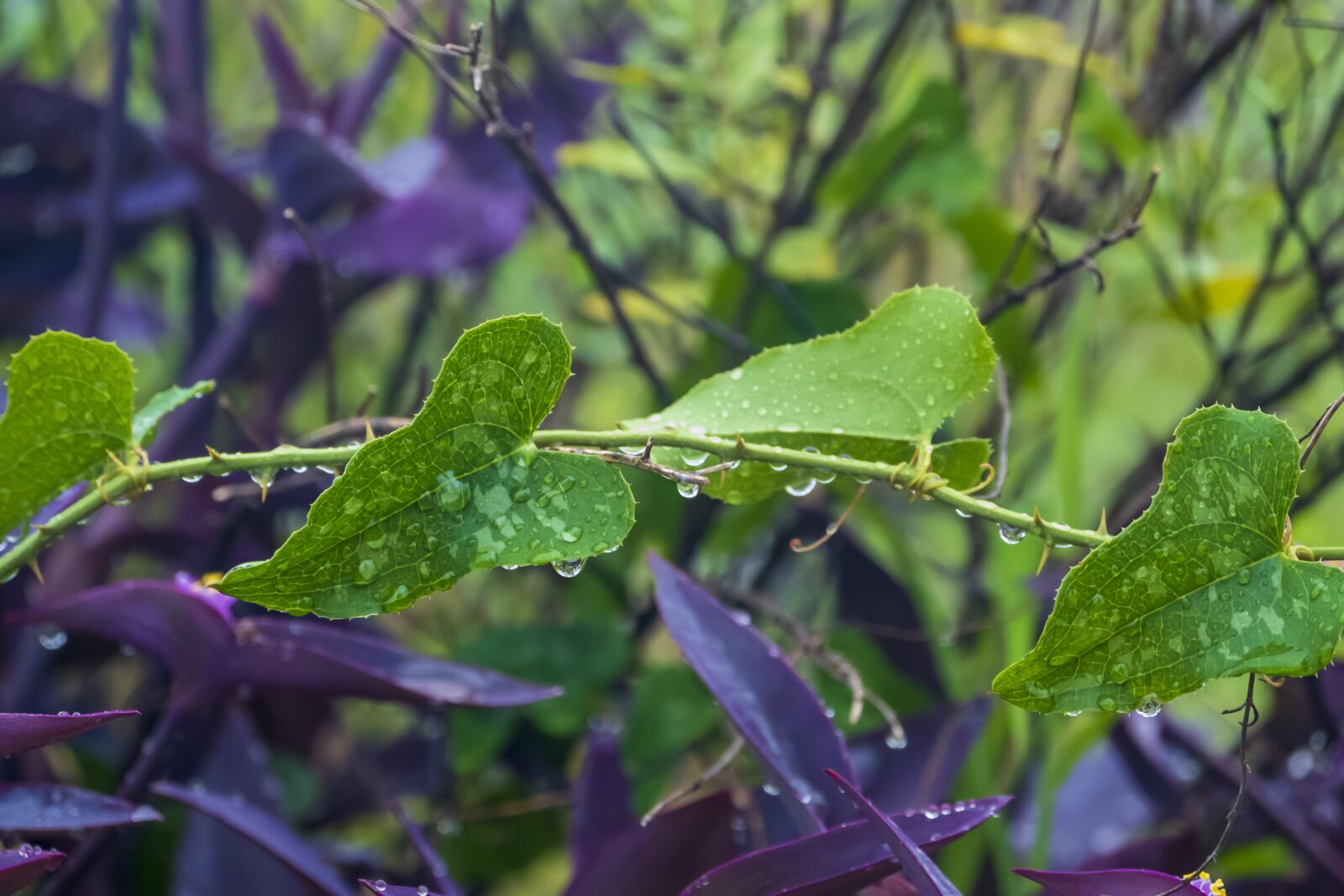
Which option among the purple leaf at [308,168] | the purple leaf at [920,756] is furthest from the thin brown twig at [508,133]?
the purple leaf at [920,756]

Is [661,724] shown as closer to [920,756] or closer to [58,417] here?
[920,756]

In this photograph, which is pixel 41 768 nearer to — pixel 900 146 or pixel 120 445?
pixel 120 445

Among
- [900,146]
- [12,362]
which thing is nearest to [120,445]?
[12,362]

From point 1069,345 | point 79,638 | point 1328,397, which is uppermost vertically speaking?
point 1069,345

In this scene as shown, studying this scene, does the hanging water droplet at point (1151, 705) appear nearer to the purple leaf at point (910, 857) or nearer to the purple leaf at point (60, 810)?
the purple leaf at point (910, 857)

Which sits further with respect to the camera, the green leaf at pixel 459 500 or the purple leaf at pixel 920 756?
the purple leaf at pixel 920 756
